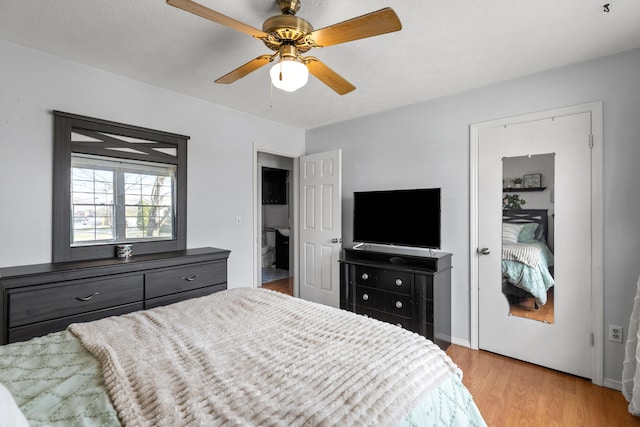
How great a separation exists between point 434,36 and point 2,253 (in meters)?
3.31

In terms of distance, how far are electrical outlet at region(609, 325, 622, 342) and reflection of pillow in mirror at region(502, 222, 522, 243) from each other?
2.85ft

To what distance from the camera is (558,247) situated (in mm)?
2498

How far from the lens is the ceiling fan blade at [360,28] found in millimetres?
1331

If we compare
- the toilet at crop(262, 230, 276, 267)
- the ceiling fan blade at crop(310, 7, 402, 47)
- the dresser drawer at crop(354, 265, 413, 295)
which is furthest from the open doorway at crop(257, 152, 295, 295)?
the ceiling fan blade at crop(310, 7, 402, 47)

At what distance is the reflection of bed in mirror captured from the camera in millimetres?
2568

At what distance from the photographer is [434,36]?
2029 millimetres

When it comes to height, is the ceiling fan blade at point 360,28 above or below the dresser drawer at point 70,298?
above

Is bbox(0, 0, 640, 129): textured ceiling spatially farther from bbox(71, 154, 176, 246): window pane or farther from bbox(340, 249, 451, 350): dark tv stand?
bbox(340, 249, 451, 350): dark tv stand

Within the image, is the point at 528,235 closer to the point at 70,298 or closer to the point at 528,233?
the point at 528,233

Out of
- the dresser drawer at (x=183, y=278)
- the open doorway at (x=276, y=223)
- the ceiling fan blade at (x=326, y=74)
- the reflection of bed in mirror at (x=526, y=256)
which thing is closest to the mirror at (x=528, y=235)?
the reflection of bed in mirror at (x=526, y=256)

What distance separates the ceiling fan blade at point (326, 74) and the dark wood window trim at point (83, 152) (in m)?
1.77

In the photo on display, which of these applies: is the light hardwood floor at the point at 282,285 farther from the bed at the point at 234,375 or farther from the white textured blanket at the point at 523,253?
the bed at the point at 234,375

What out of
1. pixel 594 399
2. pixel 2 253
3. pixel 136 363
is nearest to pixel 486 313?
pixel 594 399

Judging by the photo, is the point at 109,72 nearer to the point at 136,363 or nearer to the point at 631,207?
the point at 136,363
